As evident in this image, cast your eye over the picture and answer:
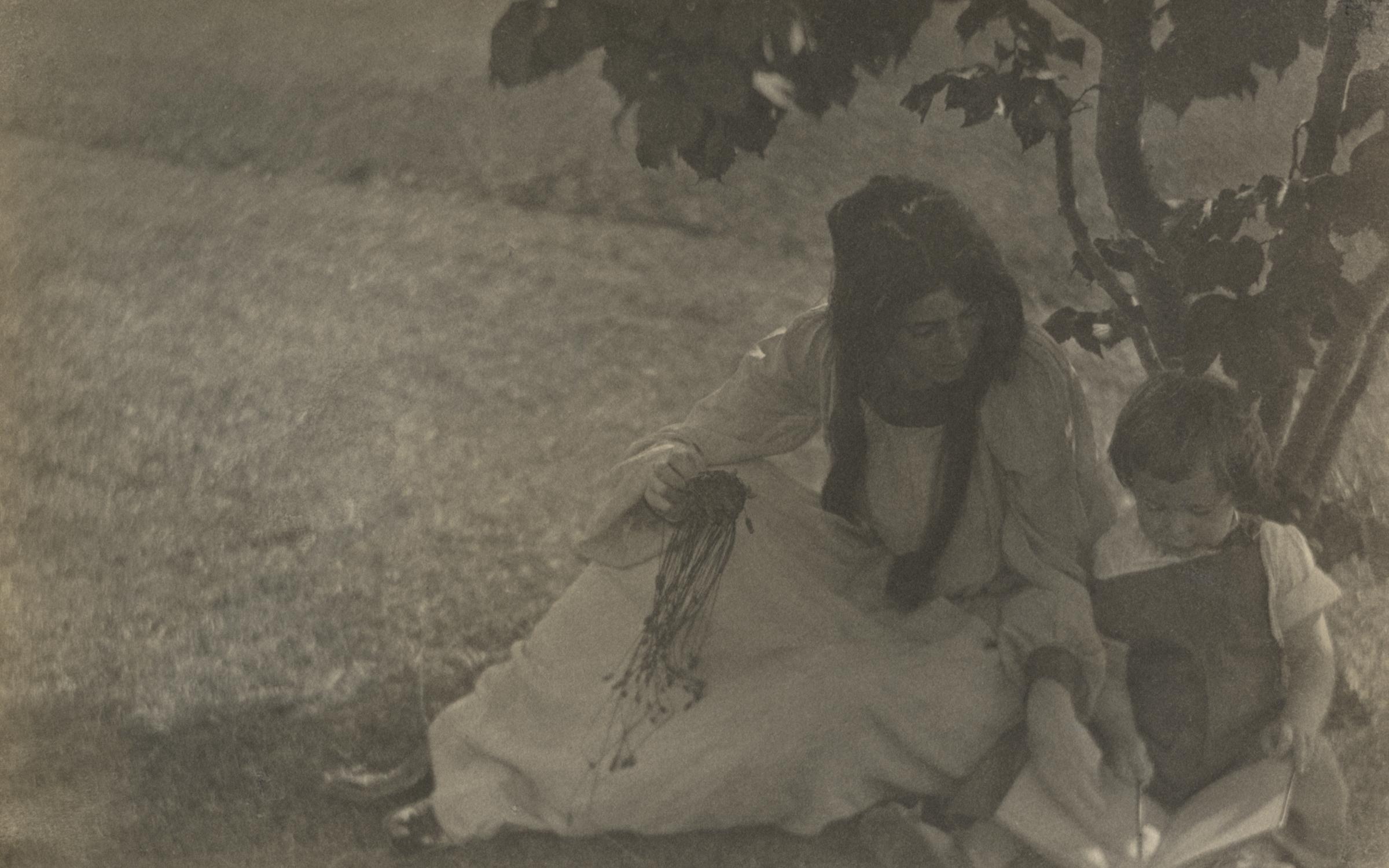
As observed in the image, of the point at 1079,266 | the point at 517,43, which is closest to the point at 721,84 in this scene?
the point at 517,43

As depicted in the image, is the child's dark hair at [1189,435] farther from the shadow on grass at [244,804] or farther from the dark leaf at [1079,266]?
the shadow on grass at [244,804]

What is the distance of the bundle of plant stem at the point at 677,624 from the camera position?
3.94m

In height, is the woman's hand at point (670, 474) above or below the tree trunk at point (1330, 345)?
below

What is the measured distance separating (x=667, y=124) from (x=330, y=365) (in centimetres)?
100

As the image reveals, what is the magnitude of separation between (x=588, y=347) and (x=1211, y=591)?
62.2 inches

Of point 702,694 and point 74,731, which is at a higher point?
point 702,694

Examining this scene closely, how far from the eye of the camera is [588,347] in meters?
4.02

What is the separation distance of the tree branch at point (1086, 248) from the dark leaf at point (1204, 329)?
0.25ft

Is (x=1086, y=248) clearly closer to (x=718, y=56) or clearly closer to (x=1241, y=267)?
(x=1241, y=267)

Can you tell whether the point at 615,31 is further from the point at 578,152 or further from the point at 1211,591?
the point at 1211,591

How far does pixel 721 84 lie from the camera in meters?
3.89

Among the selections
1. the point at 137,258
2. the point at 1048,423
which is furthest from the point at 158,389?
the point at 1048,423

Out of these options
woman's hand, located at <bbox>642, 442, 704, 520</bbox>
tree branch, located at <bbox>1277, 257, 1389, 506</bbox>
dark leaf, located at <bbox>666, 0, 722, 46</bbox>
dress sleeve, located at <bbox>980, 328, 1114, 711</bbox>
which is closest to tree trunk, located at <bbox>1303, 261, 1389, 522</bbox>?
tree branch, located at <bbox>1277, 257, 1389, 506</bbox>

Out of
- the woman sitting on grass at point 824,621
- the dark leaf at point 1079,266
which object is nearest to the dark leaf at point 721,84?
the woman sitting on grass at point 824,621
